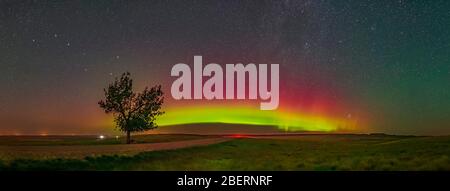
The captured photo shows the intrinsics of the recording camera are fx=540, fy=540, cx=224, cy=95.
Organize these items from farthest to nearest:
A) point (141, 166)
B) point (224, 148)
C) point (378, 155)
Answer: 1. point (224, 148)
2. point (378, 155)
3. point (141, 166)

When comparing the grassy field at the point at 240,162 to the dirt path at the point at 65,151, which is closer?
the grassy field at the point at 240,162

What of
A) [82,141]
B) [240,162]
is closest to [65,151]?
[240,162]

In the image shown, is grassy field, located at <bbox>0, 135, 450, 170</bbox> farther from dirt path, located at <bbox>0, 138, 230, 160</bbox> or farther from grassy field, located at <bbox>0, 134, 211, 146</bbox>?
grassy field, located at <bbox>0, 134, 211, 146</bbox>

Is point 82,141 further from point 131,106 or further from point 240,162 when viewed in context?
point 240,162

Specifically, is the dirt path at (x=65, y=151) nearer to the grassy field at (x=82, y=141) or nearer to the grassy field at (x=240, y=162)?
the grassy field at (x=240, y=162)

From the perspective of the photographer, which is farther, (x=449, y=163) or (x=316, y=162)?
(x=316, y=162)

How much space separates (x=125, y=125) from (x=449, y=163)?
2727 cm

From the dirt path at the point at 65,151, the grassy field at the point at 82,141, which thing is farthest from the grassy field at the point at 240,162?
the grassy field at the point at 82,141

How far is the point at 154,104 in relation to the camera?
152 feet

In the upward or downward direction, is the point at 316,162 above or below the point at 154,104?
below
